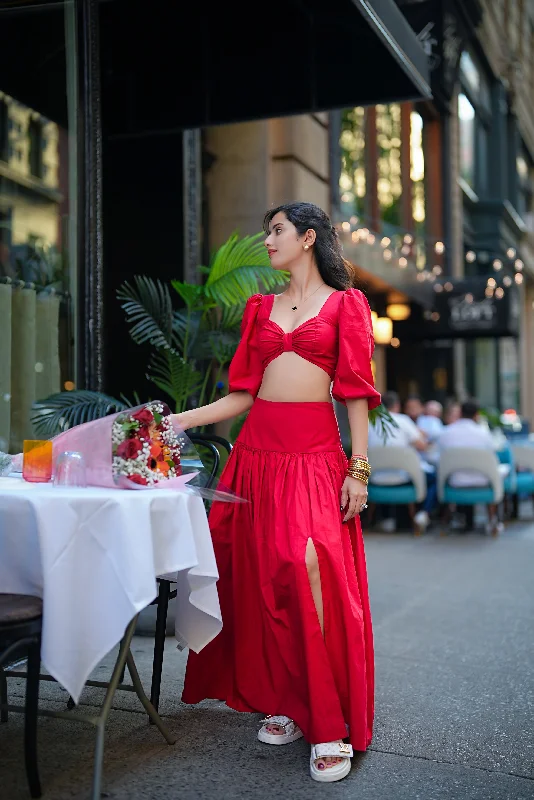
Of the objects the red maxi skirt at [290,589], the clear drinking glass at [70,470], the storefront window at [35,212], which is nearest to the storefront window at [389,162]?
the storefront window at [35,212]

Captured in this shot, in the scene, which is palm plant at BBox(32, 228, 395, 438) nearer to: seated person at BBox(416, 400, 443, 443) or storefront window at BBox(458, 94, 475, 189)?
seated person at BBox(416, 400, 443, 443)

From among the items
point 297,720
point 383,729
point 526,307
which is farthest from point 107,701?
point 526,307

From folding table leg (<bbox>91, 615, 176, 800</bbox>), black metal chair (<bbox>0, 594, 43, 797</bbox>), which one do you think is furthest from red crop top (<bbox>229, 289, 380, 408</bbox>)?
black metal chair (<bbox>0, 594, 43, 797</bbox>)

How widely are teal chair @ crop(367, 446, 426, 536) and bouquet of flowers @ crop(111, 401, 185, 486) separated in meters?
7.18

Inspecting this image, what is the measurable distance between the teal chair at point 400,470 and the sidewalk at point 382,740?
4544 millimetres

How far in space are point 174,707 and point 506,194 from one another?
22.4 m

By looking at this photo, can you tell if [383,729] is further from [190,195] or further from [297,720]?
[190,195]

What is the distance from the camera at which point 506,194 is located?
79.4 feet

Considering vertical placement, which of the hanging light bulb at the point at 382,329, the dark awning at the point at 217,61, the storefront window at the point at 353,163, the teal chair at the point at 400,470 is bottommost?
the teal chair at the point at 400,470

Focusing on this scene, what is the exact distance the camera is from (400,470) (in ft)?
33.8

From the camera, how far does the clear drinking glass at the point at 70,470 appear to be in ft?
9.95

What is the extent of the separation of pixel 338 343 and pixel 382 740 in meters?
1.55

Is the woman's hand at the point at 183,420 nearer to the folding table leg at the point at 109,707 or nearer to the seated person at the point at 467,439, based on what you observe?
the folding table leg at the point at 109,707

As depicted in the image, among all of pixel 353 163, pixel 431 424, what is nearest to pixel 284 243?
pixel 431 424
